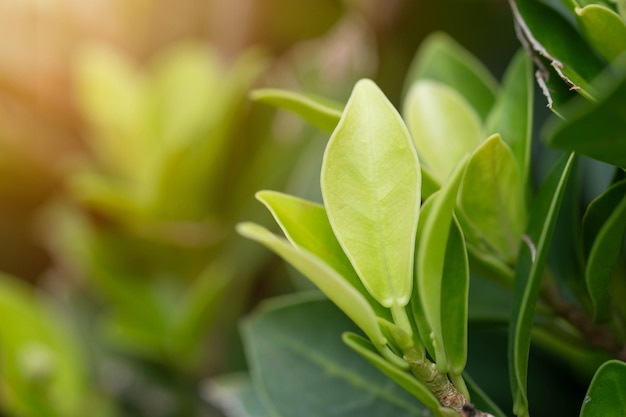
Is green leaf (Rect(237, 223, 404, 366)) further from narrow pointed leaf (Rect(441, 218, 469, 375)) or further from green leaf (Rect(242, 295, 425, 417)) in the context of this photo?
green leaf (Rect(242, 295, 425, 417))

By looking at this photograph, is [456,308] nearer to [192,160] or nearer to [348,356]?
[348,356]

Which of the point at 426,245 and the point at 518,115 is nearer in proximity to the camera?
the point at 426,245

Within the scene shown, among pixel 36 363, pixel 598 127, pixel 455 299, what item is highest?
pixel 598 127

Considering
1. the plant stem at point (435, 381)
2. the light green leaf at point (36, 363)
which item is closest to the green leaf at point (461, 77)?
the plant stem at point (435, 381)

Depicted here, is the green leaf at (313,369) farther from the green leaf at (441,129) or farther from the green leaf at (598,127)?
the green leaf at (598,127)

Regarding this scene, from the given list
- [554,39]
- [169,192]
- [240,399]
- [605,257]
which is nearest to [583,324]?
[605,257]

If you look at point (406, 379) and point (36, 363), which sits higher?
point (406, 379)

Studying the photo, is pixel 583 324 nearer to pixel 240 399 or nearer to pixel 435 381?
pixel 435 381
